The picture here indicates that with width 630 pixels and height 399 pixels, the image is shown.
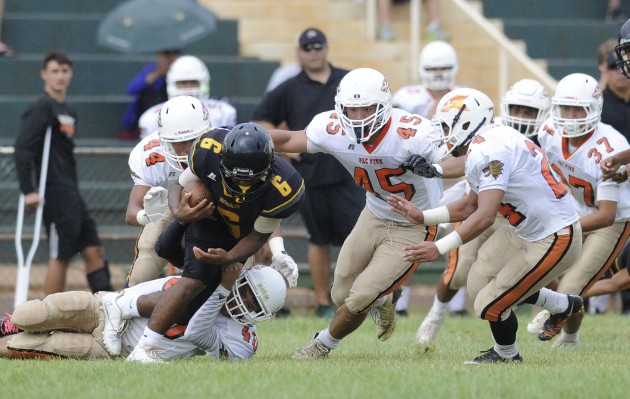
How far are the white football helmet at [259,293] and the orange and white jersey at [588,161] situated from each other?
2.20 meters

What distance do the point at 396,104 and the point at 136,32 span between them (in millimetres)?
2603

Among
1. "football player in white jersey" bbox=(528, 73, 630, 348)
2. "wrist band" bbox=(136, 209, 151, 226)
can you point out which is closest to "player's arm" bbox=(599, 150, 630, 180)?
"football player in white jersey" bbox=(528, 73, 630, 348)

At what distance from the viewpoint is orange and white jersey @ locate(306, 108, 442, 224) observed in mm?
7328

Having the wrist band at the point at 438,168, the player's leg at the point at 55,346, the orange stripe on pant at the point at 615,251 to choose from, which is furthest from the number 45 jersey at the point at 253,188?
the orange stripe on pant at the point at 615,251

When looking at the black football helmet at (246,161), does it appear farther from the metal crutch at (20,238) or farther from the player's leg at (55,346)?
the metal crutch at (20,238)

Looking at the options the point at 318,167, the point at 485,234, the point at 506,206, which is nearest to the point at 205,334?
the point at 506,206

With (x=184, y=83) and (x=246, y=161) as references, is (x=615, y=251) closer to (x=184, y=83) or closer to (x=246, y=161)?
(x=246, y=161)

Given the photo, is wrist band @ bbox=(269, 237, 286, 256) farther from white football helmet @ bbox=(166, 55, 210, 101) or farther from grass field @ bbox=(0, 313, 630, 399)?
white football helmet @ bbox=(166, 55, 210, 101)

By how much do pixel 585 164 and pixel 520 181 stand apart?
1.41 metres

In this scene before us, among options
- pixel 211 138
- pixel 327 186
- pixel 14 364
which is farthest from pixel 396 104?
pixel 14 364

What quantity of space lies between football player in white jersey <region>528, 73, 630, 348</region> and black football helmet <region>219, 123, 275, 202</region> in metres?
2.36

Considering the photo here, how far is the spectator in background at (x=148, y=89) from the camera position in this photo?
1166 centimetres

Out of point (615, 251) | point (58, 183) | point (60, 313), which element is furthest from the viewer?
point (58, 183)

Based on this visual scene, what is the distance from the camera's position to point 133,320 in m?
7.21
